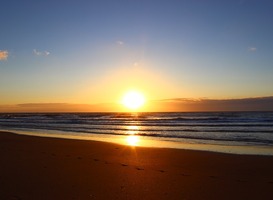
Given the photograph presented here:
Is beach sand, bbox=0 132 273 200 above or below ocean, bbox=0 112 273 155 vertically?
below

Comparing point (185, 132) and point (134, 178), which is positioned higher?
point (185, 132)

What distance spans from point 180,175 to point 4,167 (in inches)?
212

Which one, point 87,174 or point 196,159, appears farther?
point 196,159

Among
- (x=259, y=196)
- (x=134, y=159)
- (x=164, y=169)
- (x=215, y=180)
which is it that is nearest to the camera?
(x=259, y=196)

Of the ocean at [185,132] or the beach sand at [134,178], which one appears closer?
the beach sand at [134,178]

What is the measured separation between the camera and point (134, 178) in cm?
866

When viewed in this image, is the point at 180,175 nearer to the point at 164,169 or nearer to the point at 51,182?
the point at 164,169

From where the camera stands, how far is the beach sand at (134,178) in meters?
7.14

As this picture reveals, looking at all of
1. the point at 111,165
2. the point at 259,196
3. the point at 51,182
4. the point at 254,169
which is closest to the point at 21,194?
the point at 51,182

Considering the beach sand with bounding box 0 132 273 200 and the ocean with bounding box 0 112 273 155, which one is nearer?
the beach sand with bounding box 0 132 273 200

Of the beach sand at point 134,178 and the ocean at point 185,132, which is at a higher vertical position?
the ocean at point 185,132

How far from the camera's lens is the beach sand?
714 cm

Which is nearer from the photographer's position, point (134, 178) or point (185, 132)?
point (134, 178)

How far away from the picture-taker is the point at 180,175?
30.0 ft
